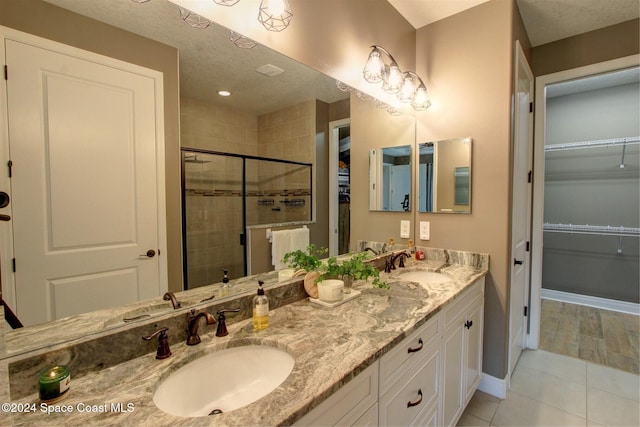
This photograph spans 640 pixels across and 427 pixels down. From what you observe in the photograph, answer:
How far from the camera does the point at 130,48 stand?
947mm

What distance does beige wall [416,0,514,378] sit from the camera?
2020mm

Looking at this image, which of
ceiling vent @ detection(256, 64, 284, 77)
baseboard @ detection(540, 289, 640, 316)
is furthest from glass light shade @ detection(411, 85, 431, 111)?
baseboard @ detection(540, 289, 640, 316)

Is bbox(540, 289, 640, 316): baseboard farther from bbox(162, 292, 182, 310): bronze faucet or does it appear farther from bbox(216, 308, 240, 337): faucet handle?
bbox(162, 292, 182, 310): bronze faucet

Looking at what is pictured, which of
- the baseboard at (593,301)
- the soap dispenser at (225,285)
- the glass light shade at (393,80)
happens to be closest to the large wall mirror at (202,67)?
the soap dispenser at (225,285)

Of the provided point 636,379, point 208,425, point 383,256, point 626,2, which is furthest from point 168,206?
point 636,379

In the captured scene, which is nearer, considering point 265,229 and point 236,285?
point 236,285

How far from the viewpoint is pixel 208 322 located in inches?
40.4

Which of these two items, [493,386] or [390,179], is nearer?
[493,386]

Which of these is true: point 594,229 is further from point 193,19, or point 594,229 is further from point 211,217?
point 193,19

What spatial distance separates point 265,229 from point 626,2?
112 inches

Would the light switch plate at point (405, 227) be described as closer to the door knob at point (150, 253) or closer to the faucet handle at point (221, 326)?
the faucet handle at point (221, 326)

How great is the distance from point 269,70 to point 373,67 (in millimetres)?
→ 779

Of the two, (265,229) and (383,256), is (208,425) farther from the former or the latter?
(383,256)

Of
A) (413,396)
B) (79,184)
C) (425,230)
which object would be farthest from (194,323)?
(425,230)
